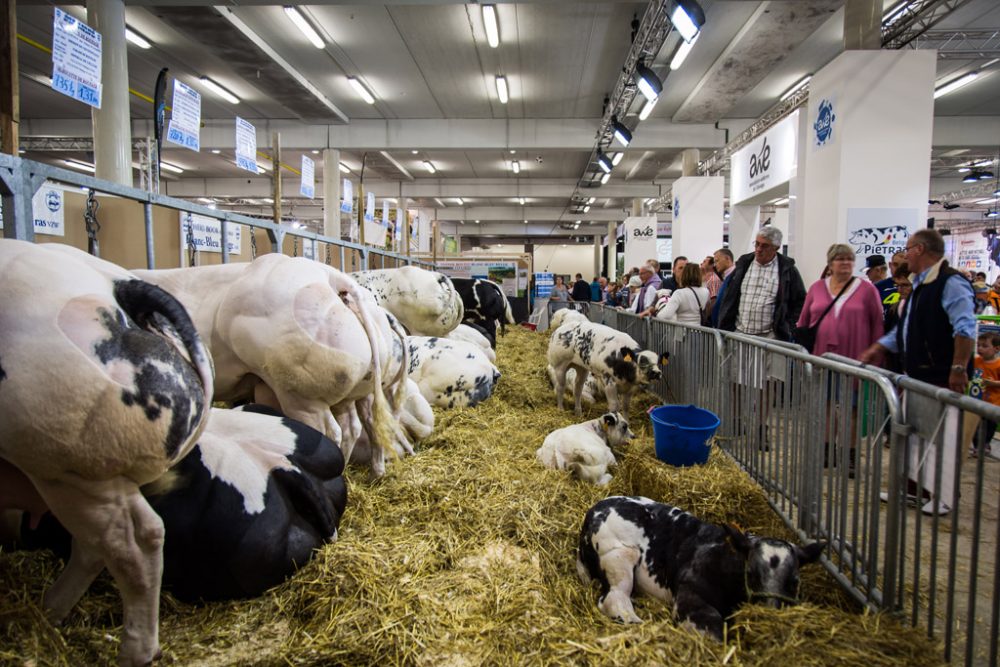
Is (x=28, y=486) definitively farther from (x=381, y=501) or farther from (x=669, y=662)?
(x=669, y=662)

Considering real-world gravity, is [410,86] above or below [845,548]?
above

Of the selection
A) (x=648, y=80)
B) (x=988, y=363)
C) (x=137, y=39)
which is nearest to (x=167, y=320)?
(x=988, y=363)

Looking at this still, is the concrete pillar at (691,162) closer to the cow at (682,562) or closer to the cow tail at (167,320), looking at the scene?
the cow at (682,562)

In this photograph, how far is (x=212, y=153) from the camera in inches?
640

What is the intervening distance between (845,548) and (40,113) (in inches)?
723

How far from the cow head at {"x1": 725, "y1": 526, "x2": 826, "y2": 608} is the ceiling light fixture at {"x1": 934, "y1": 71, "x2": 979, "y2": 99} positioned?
12.2 meters

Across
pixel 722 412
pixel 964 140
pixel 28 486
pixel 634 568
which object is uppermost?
pixel 964 140

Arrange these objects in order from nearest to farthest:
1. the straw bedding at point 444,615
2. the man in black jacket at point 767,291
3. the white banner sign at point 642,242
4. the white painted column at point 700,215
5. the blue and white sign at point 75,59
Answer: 1. the straw bedding at point 444,615
2. the blue and white sign at point 75,59
3. the man in black jacket at point 767,291
4. the white painted column at point 700,215
5. the white banner sign at point 642,242

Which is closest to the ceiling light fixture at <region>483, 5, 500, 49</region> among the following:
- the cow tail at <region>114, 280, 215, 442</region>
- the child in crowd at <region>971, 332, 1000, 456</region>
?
the child in crowd at <region>971, 332, 1000, 456</region>

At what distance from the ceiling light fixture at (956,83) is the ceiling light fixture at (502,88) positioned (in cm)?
833

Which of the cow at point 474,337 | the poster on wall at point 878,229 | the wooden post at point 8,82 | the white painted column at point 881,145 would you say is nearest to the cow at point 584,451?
the wooden post at point 8,82

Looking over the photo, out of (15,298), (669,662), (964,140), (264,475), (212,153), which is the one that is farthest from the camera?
(212,153)

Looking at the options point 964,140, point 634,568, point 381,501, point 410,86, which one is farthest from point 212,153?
point 964,140

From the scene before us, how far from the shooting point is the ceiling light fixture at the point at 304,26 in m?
7.82
